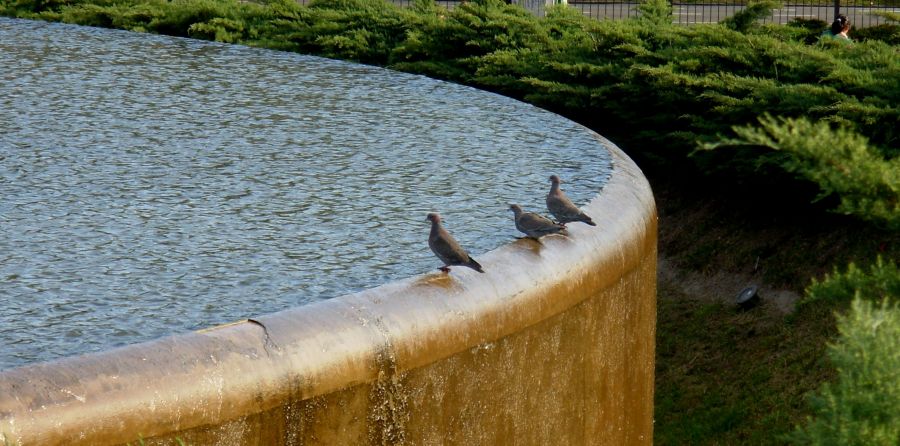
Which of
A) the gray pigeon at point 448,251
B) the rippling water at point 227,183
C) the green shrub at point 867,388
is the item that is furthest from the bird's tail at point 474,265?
the green shrub at point 867,388

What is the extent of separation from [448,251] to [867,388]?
185 centimetres

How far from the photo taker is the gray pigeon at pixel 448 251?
4.31 meters

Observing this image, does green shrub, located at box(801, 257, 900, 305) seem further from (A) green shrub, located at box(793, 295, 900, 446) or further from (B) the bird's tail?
(B) the bird's tail

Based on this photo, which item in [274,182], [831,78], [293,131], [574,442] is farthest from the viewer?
[831,78]

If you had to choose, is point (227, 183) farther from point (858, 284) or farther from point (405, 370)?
point (858, 284)

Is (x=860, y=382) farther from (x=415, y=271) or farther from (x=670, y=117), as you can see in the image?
(x=670, y=117)

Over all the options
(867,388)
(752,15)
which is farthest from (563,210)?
(752,15)

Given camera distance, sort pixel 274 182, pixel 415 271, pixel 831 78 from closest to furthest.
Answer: pixel 415 271
pixel 274 182
pixel 831 78

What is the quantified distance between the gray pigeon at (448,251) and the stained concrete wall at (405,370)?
9 cm

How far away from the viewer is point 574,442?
197 inches

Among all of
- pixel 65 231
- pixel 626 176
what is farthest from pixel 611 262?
pixel 65 231

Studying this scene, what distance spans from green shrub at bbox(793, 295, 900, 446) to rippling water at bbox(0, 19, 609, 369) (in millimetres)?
2003

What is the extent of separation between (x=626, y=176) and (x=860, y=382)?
12.0 feet

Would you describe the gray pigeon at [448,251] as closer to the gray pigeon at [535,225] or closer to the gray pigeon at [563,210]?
the gray pigeon at [535,225]
